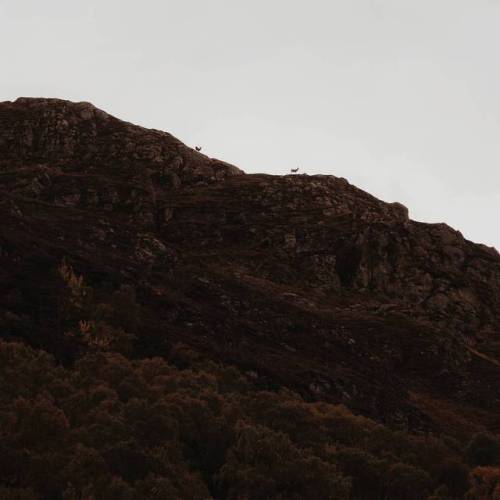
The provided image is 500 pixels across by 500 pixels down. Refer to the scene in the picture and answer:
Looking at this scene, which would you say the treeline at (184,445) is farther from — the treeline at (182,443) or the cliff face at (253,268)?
the cliff face at (253,268)

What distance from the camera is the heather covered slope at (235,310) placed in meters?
24.7

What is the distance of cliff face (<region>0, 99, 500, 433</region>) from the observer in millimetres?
41156

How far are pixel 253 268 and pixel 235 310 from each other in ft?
99.7

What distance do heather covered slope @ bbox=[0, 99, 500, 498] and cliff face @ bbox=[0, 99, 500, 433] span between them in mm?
227

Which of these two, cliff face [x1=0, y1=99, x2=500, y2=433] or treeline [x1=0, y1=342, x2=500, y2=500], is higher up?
cliff face [x1=0, y1=99, x2=500, y2=433]

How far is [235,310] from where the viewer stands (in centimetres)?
5047

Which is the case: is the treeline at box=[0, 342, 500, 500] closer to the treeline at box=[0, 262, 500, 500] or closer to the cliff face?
the treeline at box=[0, 262, 500, 500]

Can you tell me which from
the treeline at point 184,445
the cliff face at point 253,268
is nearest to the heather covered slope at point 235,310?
the treeline at point 184,445

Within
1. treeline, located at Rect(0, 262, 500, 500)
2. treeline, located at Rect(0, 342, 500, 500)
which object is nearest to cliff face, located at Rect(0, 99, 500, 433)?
treeline, located at Rect(0, 262, 500, 500)

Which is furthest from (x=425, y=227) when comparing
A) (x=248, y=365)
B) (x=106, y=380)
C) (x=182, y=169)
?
(x=106, y=380)

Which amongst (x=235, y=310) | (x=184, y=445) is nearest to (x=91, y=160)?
(x=235, y=310)

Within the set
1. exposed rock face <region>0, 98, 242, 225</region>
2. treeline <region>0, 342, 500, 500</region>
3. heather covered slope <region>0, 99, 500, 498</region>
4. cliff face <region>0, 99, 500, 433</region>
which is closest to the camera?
treeline <region>0, 342, 500, 500</region>

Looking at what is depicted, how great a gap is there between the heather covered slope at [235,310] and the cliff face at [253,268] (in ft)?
0.74

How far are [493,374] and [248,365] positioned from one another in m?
30.1
